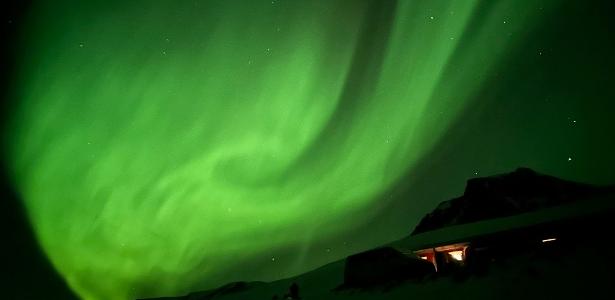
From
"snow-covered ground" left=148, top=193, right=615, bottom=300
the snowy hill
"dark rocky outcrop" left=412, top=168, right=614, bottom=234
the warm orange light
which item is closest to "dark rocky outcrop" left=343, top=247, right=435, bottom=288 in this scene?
the snowy hill

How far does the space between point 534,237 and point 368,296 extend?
31.8ft

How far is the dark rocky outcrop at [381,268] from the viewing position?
69.9 ft

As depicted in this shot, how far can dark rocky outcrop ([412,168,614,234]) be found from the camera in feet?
107

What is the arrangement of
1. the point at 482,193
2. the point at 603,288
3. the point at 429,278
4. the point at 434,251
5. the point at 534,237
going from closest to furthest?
the point at 603,288 < the point at 429,278 < the point at 534,237 < the point at 434,251 < the point at 482,193

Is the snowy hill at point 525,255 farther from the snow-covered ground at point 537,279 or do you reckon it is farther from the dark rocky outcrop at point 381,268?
the dark rocky outcrop at point 381,268

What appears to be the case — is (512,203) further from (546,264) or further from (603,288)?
(603,288)

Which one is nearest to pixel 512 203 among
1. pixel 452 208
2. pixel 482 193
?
pixel 482 193

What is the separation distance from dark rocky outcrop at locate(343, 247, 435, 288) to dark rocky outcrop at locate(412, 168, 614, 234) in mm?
14495

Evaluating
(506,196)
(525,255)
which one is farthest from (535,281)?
(506,196)

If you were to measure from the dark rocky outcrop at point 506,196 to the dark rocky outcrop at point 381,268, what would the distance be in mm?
14495

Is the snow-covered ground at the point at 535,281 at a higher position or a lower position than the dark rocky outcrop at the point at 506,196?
lower

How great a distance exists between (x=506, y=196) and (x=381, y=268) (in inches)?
739

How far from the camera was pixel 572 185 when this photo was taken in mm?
36062

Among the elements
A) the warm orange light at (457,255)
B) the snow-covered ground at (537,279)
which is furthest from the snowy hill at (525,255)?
the warm orange light at (457,255)
